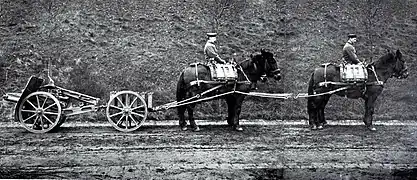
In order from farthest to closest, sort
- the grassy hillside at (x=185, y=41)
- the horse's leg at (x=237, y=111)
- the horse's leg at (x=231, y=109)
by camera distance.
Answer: the horse's leg at (x=231, y=109) < the horse's leg at (x=237, y=111) < the grassy hillside at (x=185, y=41)

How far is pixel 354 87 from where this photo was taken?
Answer: 5.94 m

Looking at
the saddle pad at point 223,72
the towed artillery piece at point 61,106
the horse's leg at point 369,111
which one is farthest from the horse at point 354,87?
the towed artillery piece at point 61,106

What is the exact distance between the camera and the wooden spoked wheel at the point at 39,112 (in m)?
5.26

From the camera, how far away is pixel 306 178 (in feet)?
12.7

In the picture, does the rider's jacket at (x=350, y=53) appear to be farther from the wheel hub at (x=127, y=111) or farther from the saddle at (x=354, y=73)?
the wheel hub at (x=127, y=111)

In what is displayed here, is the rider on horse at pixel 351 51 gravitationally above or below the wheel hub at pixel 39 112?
above

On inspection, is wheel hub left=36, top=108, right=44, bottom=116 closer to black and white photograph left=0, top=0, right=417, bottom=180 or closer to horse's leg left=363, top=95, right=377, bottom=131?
black and white photograph left=0, top=0, right=417, bottom=180

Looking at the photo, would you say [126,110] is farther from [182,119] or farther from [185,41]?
[185,41]

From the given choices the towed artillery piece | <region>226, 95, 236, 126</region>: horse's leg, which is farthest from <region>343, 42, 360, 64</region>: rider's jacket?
the towed artillery piece

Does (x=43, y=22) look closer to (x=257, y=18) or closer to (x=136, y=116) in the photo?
(x=136, y=116)

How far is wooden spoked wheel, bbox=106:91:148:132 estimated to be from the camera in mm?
5551

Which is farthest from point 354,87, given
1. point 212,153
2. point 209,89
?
point 212,153

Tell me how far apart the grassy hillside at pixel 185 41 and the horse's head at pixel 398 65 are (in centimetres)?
11

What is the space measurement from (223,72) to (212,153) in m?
1.55
